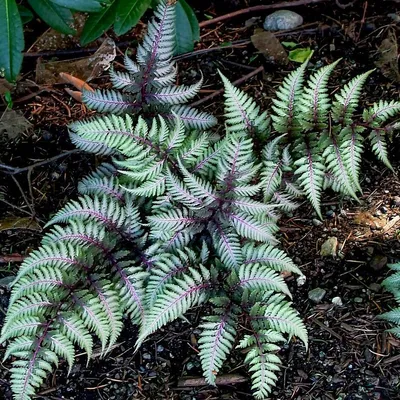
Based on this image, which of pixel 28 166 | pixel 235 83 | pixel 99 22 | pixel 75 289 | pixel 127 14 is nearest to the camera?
pixel 75 289

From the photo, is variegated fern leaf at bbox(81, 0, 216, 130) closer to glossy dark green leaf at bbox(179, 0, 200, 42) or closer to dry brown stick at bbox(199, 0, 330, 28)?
glossy dark green leaf at bbox(179, 0, 200, 42)

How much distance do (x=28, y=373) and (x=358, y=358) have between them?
1403mm

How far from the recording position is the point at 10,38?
2.61m

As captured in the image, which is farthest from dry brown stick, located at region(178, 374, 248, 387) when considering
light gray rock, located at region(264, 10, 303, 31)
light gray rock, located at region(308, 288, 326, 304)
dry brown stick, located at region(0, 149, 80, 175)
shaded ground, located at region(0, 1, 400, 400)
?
light gray rock, located at region(264, 10, 303, 31)

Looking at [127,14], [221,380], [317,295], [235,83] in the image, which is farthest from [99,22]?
[221,380]

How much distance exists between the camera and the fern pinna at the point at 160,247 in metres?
2.30

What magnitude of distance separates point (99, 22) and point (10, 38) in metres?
0.44

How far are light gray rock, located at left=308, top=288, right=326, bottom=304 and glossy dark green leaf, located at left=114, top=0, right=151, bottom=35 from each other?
149 centimetres

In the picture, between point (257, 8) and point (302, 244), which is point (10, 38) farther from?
point (302, 244)

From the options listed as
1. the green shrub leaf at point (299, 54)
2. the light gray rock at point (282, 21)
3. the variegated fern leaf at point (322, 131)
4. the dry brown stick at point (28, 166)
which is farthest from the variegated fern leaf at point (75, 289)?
the light gray rock at point (282, 21)

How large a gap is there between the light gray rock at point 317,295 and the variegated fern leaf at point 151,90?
0.93 metres

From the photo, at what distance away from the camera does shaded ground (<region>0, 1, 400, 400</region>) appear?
2.55 m

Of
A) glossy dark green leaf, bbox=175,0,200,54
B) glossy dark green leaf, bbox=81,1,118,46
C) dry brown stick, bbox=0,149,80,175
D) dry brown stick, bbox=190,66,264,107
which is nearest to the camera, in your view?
glossy dark green leaf, bbox=81,1,118,46

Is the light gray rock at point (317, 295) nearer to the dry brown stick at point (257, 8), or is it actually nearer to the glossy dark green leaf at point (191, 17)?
the glossy dark green leaf at point (191, 17)
